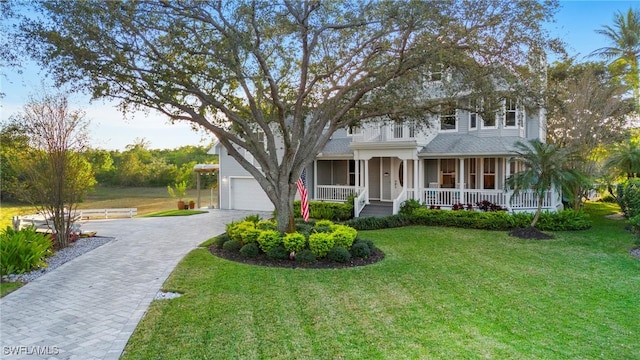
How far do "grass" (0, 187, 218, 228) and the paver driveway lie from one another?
1635cm

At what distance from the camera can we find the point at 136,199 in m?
35.4

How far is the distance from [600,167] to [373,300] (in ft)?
57.4

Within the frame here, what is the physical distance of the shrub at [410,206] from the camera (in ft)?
54.2

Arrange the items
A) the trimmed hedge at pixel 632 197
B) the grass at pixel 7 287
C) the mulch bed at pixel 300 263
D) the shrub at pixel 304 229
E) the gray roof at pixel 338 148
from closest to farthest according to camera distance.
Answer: the grass at pixel 7 287, the mulch bed at pixel 300 263, the shrub at pixel 304 229, the trimmed hedge at pixel 632 197, the gray roof at pixel 338 148

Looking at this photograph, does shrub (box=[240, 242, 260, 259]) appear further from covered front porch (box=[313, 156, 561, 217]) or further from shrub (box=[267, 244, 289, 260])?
covered front porch (box=[313, 156, 561, 217])

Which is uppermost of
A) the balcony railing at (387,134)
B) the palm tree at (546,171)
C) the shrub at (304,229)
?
the balcony railing at (387,134)

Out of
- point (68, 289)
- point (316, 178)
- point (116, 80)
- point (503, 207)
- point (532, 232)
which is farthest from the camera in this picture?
point (316, 178)

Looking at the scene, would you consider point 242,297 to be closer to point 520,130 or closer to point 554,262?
point 554,262

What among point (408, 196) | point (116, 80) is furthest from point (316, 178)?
point (116, 80)

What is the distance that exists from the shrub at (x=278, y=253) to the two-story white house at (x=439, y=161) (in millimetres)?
7299

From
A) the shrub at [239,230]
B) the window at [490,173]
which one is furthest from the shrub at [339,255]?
the window at [490,173]

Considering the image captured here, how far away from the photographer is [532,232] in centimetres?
1334

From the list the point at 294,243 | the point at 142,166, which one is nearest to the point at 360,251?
the point at 294,243

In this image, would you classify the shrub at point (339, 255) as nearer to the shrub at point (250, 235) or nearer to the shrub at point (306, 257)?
the shrub at point (306, 257)
